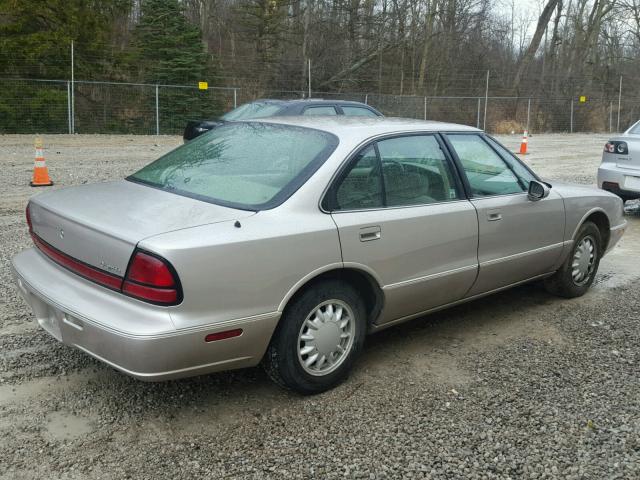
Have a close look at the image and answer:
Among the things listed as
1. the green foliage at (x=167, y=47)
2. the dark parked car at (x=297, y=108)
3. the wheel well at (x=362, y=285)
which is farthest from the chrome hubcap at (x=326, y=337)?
A: the green foliage at (x=167, y=47)

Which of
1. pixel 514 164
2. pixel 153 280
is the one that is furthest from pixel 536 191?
pixel 153 280

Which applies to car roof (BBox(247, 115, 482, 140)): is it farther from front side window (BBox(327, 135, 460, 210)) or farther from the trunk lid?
the trunk lid

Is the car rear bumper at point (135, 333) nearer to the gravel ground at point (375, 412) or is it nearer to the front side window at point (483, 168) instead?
the gravel ground at point (375, 412)

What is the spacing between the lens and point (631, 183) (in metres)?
8.76

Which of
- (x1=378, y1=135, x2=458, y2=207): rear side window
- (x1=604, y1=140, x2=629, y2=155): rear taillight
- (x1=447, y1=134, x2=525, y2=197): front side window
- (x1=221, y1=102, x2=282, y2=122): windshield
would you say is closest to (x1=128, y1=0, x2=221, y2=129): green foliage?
(x1=221, y1=102, x2=282, y2=122): windshield

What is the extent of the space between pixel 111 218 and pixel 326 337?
130 cm

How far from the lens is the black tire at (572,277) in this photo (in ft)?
17.7

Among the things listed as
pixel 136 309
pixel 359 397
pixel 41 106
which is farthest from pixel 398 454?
pixel 41 106

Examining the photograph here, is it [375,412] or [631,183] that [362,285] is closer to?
[375,412]

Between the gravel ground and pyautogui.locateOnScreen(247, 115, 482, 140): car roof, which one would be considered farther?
pyautogui.locateOnScreen(247, 115, 482, 140): car roof

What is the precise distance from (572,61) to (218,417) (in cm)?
4152

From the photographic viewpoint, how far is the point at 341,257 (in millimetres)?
3555

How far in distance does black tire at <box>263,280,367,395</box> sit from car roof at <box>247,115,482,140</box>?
3.16ft

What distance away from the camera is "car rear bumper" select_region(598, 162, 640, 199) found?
8.74 meters
